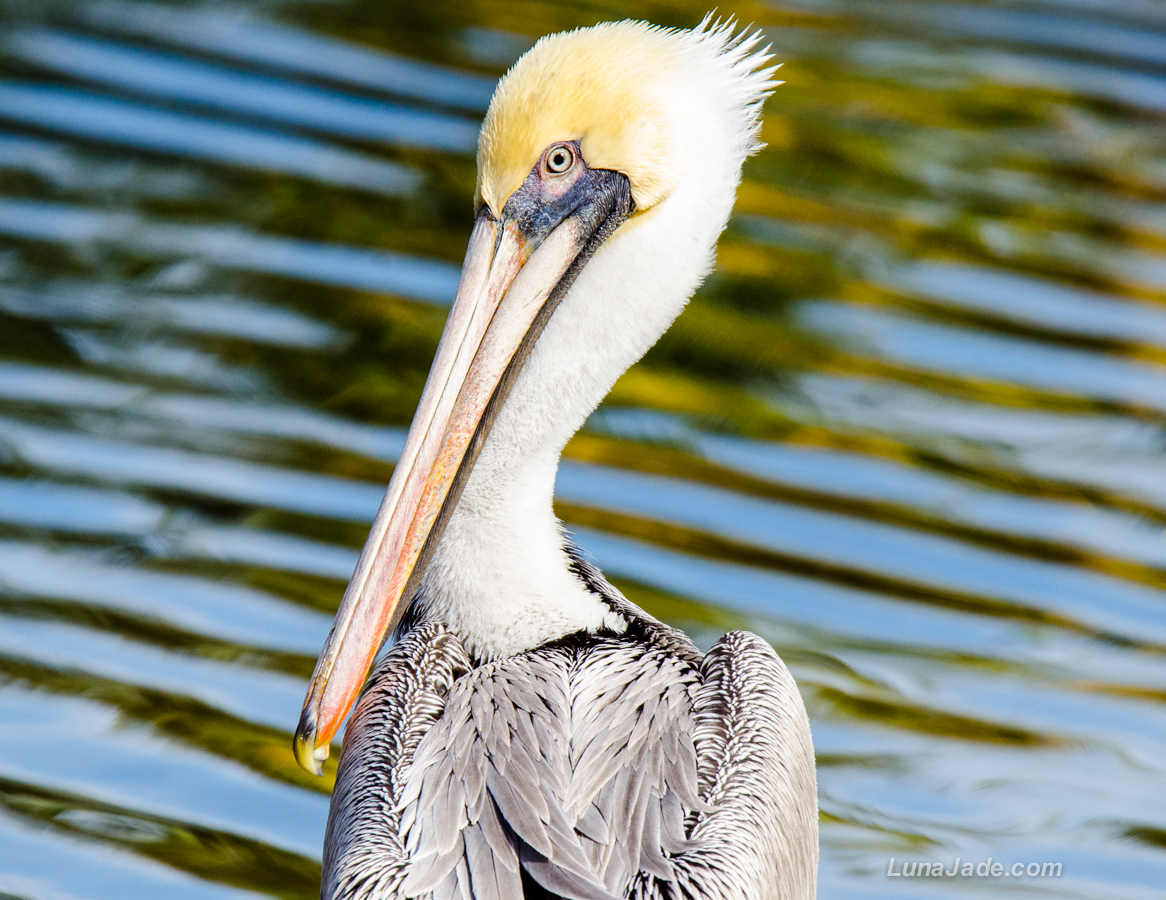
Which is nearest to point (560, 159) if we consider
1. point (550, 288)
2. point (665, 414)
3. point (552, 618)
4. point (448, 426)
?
point (550, 288)

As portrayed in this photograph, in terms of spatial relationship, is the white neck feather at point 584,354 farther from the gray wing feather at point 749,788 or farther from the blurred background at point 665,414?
the blurred background at point 665,414

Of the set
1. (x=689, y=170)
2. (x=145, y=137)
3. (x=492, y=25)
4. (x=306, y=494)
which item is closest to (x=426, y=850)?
(x=689, y=170)

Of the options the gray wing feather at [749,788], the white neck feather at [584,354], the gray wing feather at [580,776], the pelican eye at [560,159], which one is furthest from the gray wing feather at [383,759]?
the pelican eye at [560,159]

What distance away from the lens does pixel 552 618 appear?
10.0ft

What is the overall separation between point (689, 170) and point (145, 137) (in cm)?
348

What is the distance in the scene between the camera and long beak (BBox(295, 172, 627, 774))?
2.92m

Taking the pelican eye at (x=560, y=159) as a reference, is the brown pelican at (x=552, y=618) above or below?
below

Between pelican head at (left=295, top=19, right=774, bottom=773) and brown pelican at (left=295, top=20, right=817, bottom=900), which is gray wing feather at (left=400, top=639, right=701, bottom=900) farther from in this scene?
pelican head at (left=295, top=19, right=774, bottom=773)

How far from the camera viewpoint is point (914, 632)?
434cm

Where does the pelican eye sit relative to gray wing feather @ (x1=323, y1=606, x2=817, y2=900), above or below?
above

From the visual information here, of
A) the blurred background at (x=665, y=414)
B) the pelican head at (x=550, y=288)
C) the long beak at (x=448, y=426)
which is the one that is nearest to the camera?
the long beak at (x=448, y=426)

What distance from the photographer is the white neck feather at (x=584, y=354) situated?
10.2 feet

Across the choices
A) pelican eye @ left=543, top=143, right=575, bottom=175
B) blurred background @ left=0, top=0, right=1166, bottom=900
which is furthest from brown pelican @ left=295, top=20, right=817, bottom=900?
blurred background @ left=0, top=0, right=1166, bottom=900


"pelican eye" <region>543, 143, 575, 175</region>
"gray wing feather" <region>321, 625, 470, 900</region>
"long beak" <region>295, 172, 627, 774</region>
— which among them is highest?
"pelican eye" <region>543, 143, 575, 175</region>
